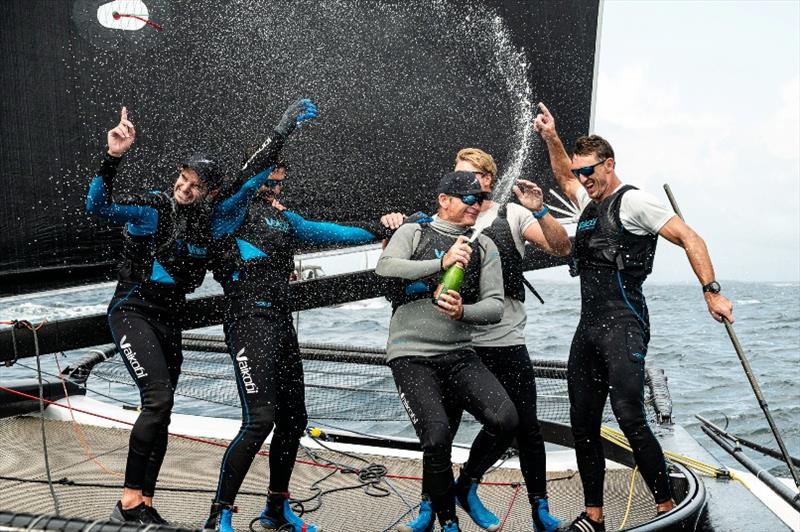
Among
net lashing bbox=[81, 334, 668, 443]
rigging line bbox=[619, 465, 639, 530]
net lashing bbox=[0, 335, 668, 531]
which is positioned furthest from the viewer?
net lashing bbox=[81, 334, 668, 443]

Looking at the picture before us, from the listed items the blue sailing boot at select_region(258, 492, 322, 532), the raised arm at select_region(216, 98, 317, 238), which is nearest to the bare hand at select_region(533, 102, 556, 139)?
the raised arm at select_region(216, 98, 317, 238)

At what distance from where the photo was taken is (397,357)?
2.76m

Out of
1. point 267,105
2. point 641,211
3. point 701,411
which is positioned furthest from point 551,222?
point 701,411

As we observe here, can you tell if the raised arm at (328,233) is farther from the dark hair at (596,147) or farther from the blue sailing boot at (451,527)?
the blue sailing boot at (451,527)

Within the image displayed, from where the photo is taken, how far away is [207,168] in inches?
109

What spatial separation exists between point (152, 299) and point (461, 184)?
4.10 ft

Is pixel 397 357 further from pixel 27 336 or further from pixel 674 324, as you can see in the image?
pixel 674 324

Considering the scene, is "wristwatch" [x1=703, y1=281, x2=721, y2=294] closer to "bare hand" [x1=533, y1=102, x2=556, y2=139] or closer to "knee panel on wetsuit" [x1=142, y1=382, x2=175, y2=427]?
"bare hand" [x1=533, y1=102, x2=556, y2=139]

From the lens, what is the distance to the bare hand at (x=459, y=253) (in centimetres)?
258

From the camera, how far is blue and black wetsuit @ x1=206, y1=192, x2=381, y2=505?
8.97 ft

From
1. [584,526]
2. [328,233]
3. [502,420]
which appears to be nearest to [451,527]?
[502,420]

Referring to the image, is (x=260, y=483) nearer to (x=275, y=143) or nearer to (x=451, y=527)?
(x=451, y=527)

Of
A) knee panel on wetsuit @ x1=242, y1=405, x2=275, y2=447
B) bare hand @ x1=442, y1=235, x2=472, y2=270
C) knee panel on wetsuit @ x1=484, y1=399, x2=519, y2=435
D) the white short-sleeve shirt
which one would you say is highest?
the white short-sleeve shirt

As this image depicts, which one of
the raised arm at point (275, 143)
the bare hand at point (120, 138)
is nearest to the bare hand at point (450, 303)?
the raised arm at point (275, 143)
